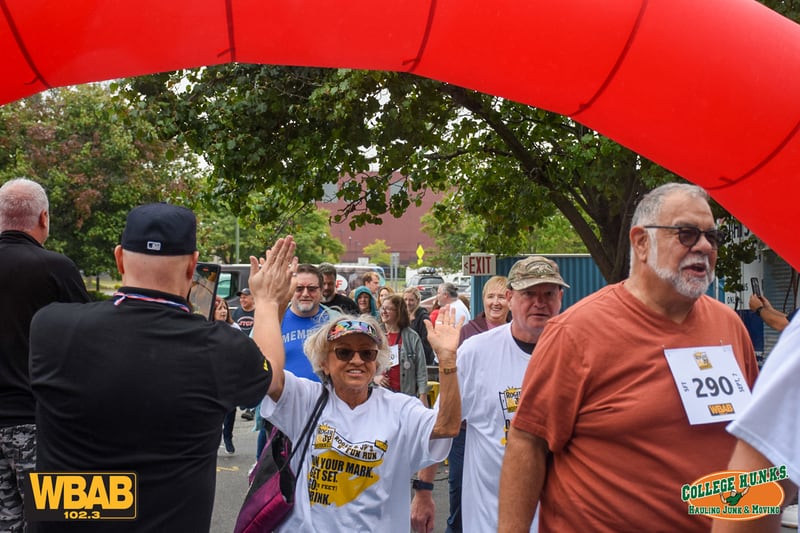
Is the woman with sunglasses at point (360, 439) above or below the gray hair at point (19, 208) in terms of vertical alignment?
below

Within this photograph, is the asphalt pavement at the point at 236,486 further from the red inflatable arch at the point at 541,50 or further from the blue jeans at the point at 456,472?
the red inflatable arch at the point at 541,50

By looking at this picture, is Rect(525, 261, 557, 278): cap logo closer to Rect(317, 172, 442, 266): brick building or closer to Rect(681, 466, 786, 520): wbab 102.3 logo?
Rect(681, 466, 786, 520): wbab 102.3 logo

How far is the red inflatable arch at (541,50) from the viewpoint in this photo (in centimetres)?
348

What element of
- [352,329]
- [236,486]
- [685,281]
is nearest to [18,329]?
[352,329]

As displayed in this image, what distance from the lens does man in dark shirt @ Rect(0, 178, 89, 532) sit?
347 centimetres

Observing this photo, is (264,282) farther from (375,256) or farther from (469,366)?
(375,256)

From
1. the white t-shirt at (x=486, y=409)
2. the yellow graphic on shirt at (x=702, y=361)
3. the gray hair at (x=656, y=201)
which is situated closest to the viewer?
the yellow graphic on shirt at (x=702, y=361)

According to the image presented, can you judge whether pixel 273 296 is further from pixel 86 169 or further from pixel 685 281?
pixel 86 169

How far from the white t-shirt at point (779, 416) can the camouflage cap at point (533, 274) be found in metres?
2.60

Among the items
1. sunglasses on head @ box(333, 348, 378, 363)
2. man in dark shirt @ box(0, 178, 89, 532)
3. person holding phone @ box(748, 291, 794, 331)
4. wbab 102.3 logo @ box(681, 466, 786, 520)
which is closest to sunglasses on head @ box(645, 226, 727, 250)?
wbab 102.3 logo @ box(681, 466, 786, 520)

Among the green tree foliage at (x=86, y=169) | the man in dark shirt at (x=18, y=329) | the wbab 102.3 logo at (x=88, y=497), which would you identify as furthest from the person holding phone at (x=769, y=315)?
the green tree foliage at (x=86, y=169)

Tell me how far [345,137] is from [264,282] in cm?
625

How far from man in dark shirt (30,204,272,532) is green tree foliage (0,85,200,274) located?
2484cm

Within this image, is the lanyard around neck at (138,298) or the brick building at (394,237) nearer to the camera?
the lanyard around neck at (138,298)
